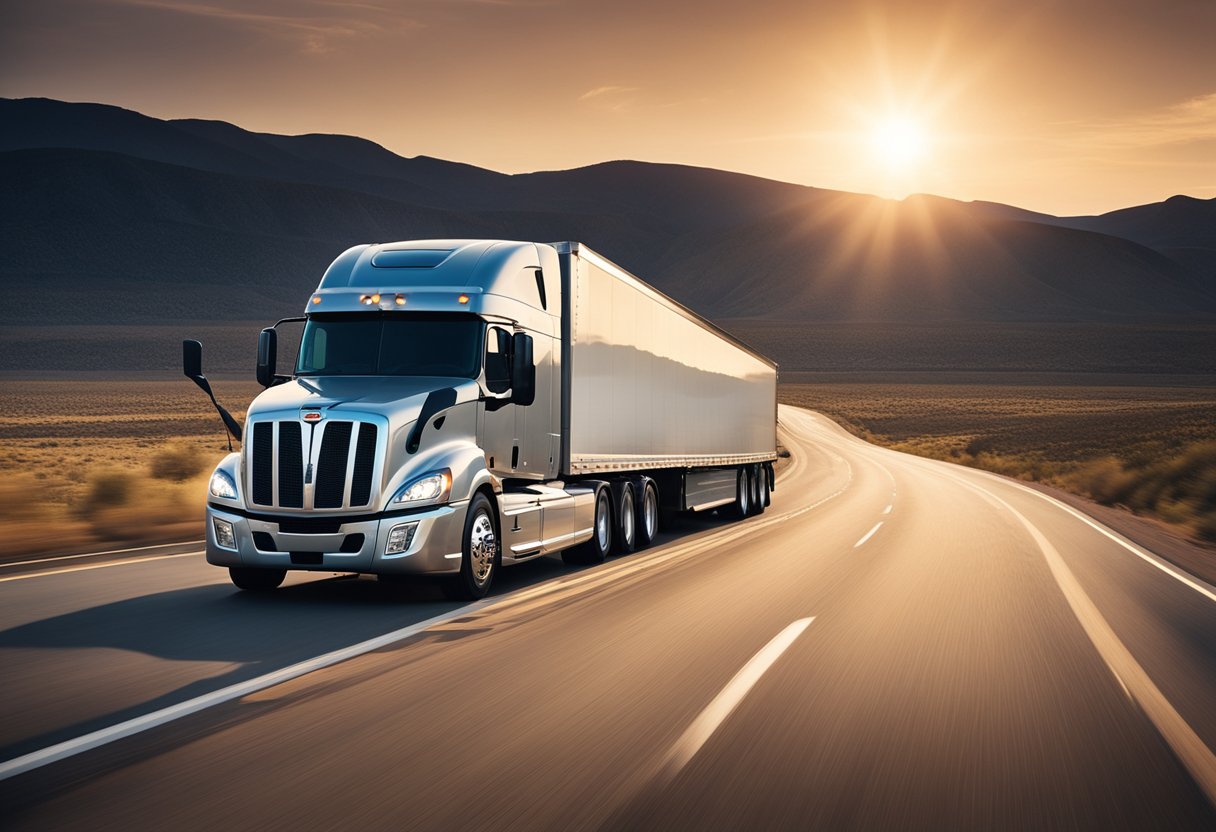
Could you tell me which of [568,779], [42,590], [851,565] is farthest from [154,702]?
[851,565]

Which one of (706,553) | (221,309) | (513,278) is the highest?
(221,309)

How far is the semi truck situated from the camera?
10.4 metres

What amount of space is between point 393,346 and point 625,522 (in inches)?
222

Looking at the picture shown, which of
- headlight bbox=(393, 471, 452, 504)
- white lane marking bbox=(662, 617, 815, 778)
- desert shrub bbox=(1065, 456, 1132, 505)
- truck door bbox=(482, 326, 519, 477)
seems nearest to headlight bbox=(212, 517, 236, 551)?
headlight bbox=(393, 471, 452, 504)

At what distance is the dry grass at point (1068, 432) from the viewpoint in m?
31.5

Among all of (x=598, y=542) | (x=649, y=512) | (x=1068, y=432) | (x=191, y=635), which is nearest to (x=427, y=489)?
(x=191, y=635)

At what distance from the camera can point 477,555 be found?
36.6 ft

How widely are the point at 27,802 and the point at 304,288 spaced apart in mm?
201676

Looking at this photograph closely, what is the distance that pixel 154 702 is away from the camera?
668 centimetres

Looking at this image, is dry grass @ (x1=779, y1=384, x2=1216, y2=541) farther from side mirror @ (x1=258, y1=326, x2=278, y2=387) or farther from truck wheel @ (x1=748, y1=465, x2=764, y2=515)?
side mirror @ (x1=258, y1=326, x2=278, y2=387)

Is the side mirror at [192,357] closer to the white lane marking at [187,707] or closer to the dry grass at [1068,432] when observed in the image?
the white lane marking at [187,707]

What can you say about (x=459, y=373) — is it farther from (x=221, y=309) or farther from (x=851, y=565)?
(x=221, y=309)

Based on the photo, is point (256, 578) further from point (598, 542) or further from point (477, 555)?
point (598, 542)

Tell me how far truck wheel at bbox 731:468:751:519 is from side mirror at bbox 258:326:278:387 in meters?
13.6
